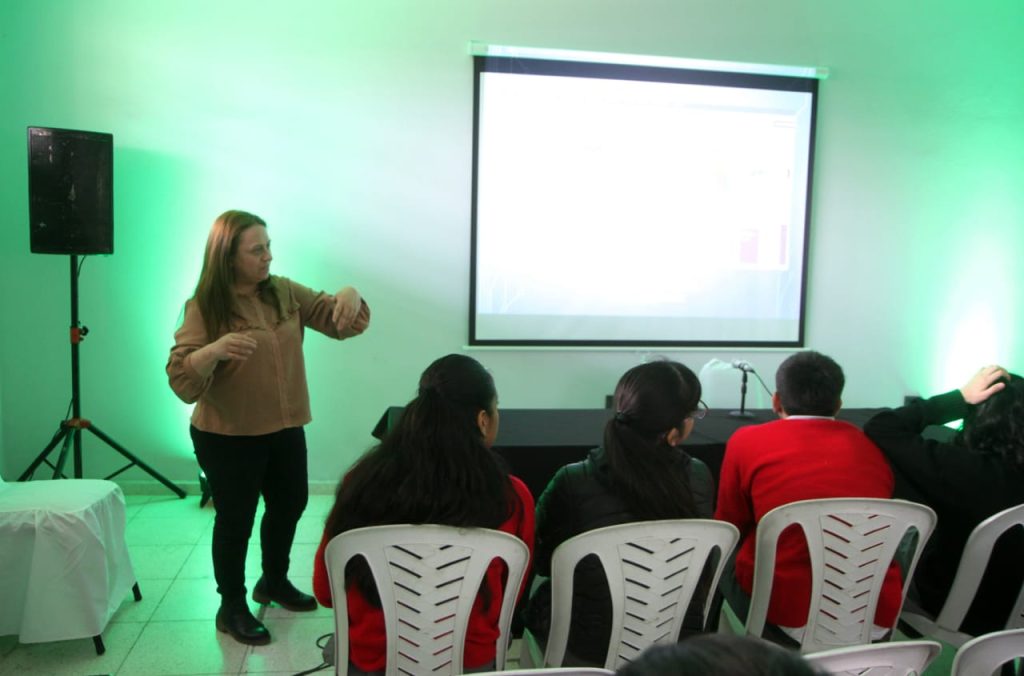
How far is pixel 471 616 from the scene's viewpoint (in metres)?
1.42

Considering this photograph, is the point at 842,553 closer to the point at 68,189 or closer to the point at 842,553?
the point at 842,553

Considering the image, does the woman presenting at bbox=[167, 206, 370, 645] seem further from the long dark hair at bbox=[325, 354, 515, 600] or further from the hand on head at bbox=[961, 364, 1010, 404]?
the hand on head at bbox=[961, 364, 1010, 404]

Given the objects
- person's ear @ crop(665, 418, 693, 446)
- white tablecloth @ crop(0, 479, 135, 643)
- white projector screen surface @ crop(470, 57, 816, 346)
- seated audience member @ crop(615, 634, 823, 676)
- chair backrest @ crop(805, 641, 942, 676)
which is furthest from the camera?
white projector screen surface @ crop(470, 57, 816, 346)

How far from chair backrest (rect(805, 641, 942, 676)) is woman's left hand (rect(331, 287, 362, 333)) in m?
1.75

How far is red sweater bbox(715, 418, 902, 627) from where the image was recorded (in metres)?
1.63

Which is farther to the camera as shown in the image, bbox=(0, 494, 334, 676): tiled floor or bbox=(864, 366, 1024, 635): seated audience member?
bbox=(0, 494, 334, 676): tiled floor

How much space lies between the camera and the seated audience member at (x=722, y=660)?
0.53 metres

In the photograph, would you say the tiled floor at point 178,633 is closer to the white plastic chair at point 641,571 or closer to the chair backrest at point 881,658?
the white plastic chair at point 641,571

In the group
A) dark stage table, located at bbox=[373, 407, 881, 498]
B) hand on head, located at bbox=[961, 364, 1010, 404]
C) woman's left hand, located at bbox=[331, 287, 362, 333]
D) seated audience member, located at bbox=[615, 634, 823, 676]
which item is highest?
woman's left hand, located at bbox=[331, 287, 362, 333]

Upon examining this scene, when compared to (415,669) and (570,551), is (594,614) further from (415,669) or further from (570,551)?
(415,669)

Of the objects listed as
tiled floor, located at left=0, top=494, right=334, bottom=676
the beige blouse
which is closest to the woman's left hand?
the beige blouse

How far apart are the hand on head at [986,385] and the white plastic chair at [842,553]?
14.6 inches

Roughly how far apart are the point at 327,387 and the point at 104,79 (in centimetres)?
187

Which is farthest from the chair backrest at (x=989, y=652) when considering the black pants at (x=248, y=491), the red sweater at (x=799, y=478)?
the black pants at (x=248, y=491)
